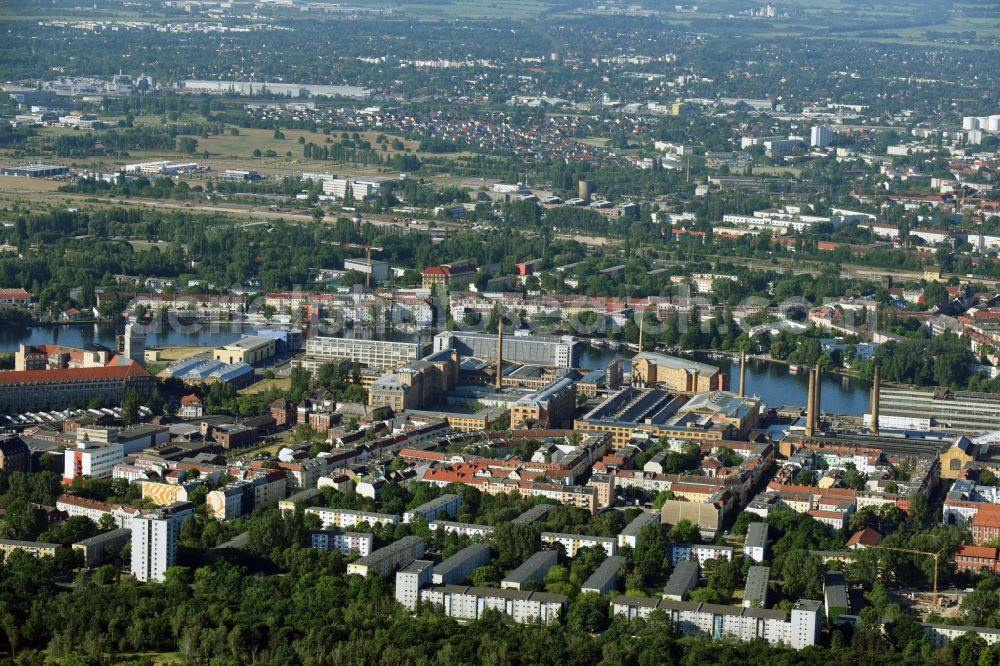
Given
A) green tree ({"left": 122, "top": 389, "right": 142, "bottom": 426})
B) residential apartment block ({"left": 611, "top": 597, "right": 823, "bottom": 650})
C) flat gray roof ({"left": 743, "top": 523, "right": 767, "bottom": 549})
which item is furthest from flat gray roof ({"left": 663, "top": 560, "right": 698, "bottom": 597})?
green tree ({"left": 122, "top": 389, "right": 142, "bottom": 426})

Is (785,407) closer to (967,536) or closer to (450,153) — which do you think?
(967,536)

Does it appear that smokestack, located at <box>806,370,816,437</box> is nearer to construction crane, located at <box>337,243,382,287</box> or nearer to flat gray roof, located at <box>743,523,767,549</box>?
flat gray roof, located at <box>743,523,767,549</box>

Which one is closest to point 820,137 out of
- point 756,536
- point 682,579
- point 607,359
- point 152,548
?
point 607,359

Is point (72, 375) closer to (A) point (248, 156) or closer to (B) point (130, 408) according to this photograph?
(B) point (130, 408)

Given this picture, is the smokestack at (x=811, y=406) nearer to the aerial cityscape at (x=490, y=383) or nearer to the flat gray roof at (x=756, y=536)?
the aerial cityscape at (x=490, y=383)

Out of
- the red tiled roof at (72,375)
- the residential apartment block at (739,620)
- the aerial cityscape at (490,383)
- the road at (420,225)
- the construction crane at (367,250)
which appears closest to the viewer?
the residential apartment block at (739,620)

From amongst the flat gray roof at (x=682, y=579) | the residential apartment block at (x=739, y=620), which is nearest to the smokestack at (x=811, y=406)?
the flat gray roof at (x=682, y=579)

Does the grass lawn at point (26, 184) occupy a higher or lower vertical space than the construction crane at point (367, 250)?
higher
